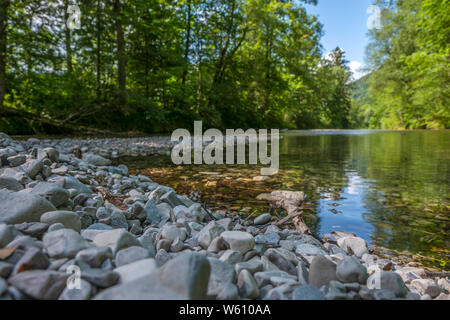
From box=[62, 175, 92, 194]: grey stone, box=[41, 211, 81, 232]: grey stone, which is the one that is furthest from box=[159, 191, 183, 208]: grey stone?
box=[41, 211, 81, 232]: grey stone

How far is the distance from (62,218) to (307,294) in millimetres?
1108

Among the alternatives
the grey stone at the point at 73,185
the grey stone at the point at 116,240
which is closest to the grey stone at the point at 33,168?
the grey stone at the point at 73,185

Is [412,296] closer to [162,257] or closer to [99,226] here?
[162,257]

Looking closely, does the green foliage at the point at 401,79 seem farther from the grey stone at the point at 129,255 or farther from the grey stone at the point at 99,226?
the grey stone at the point at 129,255

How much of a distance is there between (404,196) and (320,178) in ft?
3.87

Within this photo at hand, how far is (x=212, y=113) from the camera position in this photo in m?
15.4

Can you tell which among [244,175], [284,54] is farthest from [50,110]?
[284,54]

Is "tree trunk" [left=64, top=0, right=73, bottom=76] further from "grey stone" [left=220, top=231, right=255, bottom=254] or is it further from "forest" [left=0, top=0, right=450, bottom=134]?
"grey stone" [left=220, top=231, right=255, bottom=254]

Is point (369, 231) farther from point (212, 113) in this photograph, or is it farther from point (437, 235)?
point (212, 113)

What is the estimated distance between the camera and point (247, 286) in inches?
38.0

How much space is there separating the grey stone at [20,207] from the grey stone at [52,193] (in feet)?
0.79

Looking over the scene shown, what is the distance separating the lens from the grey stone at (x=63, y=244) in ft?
3.13

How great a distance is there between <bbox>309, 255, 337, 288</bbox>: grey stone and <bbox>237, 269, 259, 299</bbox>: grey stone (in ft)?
0.89
